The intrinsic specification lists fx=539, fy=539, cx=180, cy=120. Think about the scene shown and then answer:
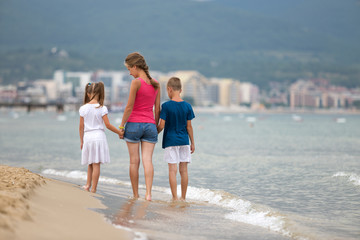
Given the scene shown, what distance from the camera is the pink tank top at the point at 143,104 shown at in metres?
7.21

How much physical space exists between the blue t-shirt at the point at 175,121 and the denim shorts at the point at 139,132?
1.03 feet

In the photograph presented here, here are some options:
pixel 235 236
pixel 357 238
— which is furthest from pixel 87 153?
pixel 357 238

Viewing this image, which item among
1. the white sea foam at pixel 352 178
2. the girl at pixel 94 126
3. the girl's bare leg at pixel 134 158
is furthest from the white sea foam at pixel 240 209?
the white sea foam at pixel 352 178

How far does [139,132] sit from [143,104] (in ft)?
1.25

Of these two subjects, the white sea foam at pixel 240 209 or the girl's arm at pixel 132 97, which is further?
the girl's arm at pixel 132 97

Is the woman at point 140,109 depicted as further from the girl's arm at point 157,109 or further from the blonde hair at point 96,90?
the blonde hair at point 96,90

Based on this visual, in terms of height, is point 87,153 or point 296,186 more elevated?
point 87,153

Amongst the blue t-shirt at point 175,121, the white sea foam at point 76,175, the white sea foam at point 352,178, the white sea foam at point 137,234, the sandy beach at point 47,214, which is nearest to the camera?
the sandy beach at point 47,214

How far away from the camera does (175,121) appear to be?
753 centimetres

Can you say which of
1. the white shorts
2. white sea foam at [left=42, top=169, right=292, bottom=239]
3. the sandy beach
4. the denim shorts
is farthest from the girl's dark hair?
white sea foam at [left=42, top=169, right=292, bottom=239]

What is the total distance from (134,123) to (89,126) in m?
0.81

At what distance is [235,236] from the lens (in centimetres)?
562

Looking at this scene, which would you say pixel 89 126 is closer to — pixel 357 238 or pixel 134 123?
pixel 134 123

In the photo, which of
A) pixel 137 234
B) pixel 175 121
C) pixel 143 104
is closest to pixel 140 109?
pixel 143 104
